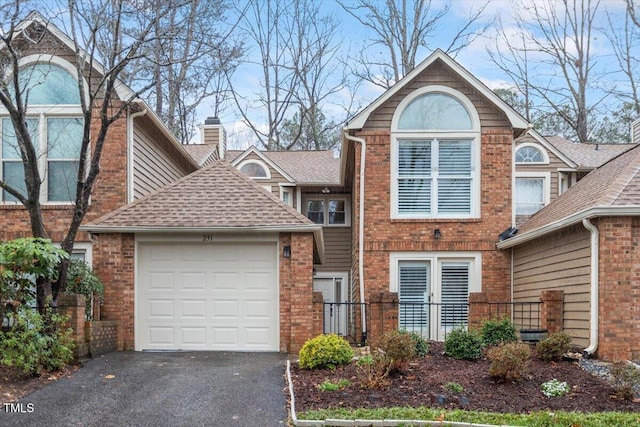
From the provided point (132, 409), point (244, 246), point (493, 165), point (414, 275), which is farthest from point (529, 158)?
point (132, 409)

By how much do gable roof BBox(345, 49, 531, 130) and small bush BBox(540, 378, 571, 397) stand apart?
23.3ft

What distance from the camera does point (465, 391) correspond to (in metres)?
7.70

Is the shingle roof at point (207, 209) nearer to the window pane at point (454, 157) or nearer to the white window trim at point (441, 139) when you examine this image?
the white window trim at point (441, 139)

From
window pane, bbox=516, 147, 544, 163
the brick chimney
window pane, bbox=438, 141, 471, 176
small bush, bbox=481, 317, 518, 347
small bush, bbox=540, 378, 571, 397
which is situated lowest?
small bush, bbox=540, 378, 571, 397

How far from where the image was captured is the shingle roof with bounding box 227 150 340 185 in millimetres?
19500

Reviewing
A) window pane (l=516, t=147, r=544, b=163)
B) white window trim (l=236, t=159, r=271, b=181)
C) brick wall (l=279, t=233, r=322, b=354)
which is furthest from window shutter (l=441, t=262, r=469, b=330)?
white window trim (l=236, t=159, r=271, b=181)

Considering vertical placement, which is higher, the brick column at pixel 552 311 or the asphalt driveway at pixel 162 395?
the brick column at pixel 552 311

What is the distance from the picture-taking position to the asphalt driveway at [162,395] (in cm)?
682

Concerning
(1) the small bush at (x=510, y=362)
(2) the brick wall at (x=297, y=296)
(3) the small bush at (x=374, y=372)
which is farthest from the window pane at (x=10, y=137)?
(1) the small bush at (x=510, y=362)

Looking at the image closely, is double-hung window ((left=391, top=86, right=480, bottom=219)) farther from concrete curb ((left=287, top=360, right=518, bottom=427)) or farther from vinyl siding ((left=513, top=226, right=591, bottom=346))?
concrete curb ((left=287, top=360, right=518, bottom=427))

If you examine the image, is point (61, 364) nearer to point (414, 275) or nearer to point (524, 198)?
point (414, 275)

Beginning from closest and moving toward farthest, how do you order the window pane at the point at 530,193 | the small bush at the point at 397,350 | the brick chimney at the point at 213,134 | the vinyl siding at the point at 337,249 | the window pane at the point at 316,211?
the small bush at the point at 397,350 < the window pane at the point at 530,193 < the vinyl siding at the point at 337,249 < the window pane at the point at 316,211 < the brick chimney at the point at 213,134

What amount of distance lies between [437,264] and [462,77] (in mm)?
4254

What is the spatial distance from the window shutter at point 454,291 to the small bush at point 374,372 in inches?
202
